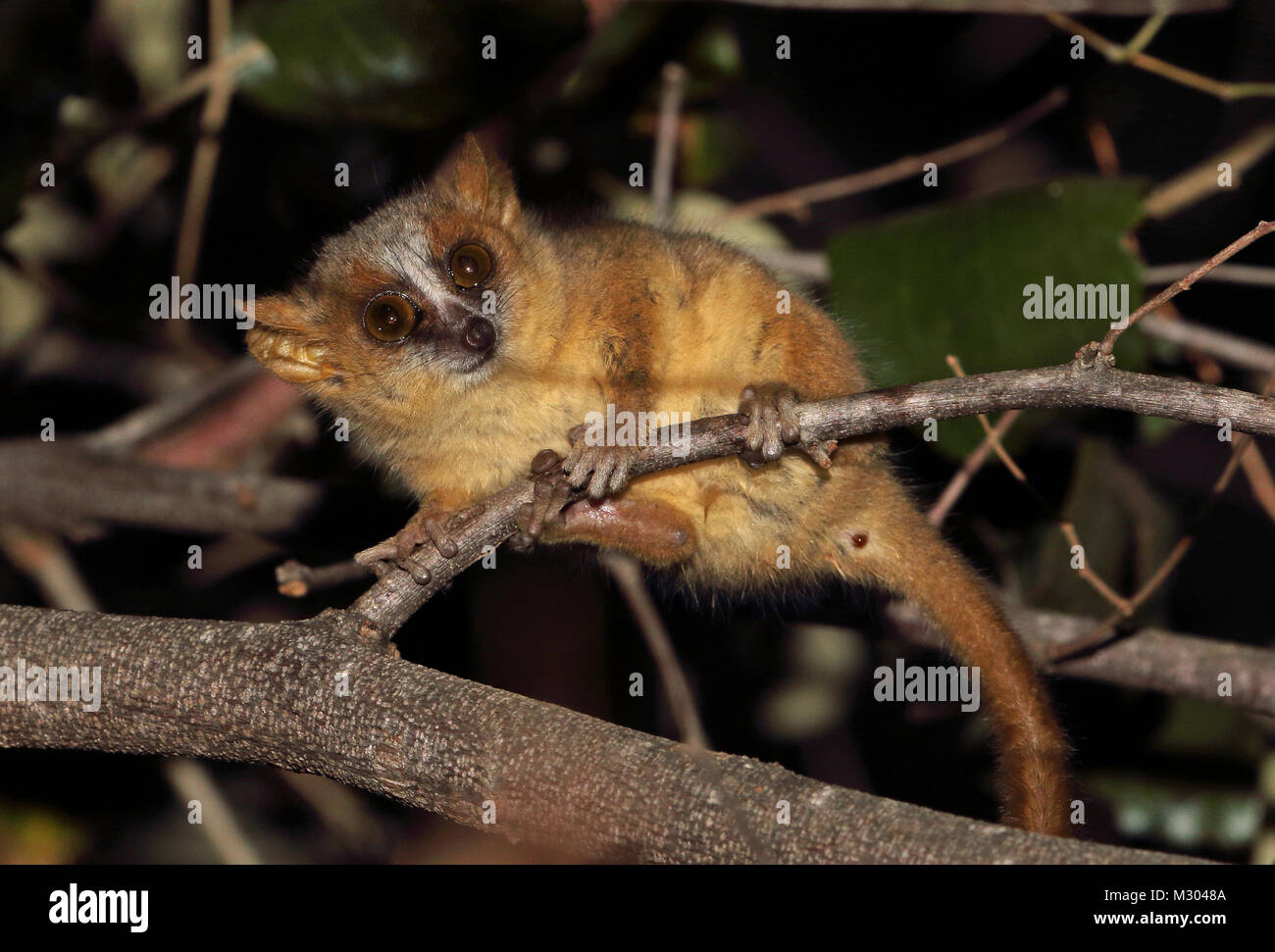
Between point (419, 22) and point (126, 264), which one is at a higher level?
point (419, 22)

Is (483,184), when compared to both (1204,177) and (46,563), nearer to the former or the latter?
(46,563)

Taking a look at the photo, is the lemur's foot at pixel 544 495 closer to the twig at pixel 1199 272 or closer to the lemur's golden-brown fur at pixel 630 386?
the lemur's golden-brown fur at pixel 630 386

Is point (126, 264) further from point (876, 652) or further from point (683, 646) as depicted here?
point (876, 652)

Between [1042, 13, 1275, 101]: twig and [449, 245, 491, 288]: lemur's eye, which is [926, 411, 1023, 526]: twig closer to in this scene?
[1042, 13, 1275, 101]: twig

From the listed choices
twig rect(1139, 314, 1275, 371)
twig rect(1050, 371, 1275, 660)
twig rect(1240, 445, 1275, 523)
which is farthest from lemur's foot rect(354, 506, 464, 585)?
twig rect(1240, 445, 1275, 523)

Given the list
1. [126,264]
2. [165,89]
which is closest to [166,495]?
[126,264]
